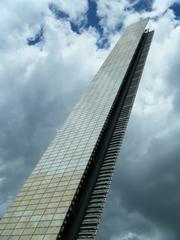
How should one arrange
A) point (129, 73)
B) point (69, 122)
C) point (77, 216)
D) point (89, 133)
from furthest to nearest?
point (129, 73) < point (69, 122) < point (89, 133) < point (77, 216)

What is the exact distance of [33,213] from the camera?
102 feet

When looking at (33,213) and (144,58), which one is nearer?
(33,213)

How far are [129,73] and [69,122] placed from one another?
16.0m

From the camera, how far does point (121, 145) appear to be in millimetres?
38812

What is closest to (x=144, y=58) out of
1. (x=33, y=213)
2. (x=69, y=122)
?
(x=69, y=122)

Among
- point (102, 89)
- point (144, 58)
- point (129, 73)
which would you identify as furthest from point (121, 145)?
point (144, 58)

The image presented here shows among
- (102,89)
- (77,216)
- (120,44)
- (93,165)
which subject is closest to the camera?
(77,216)

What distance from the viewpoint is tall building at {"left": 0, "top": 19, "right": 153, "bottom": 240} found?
29266mm

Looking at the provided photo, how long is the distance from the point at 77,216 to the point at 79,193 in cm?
283

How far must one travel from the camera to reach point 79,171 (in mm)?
34438

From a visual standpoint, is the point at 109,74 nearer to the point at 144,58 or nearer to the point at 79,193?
the point at 144,58

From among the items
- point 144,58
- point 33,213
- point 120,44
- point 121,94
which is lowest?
point 33,213

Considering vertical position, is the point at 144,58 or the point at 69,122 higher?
the point at 144,58

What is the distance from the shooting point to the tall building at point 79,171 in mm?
29266
